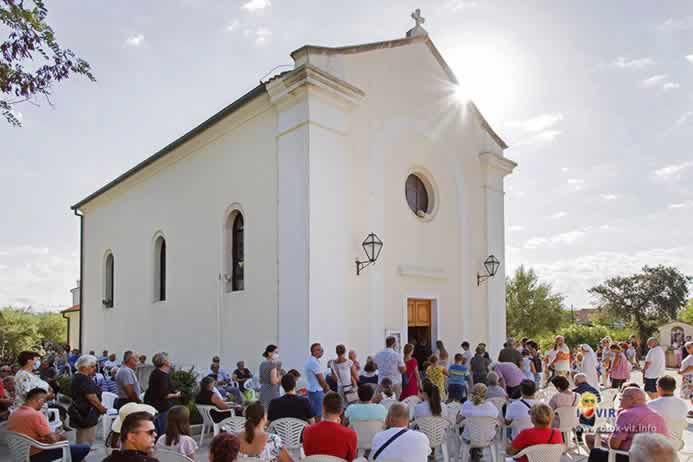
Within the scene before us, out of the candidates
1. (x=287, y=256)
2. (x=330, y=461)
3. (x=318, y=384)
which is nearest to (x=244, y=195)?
(x=287, y=256)

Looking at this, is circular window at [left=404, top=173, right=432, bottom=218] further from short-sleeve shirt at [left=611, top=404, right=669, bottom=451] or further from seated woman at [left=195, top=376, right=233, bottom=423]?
short-sleeve shirt at [left=611, top=404, right=669, bottom=451]

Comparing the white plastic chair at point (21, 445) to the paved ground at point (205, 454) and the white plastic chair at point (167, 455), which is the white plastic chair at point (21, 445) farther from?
the paved ground at point (205, 454)

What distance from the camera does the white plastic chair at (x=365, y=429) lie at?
6523 mm

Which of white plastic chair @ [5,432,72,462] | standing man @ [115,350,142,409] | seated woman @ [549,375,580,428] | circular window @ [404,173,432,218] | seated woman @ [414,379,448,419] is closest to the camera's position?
white plastic chair @ [5,432,72,462]

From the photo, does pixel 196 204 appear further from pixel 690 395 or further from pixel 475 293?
pixel 690 395

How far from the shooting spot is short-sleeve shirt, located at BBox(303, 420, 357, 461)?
511 centimetres

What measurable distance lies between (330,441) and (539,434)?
2006 millimetres

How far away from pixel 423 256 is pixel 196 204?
627 cm

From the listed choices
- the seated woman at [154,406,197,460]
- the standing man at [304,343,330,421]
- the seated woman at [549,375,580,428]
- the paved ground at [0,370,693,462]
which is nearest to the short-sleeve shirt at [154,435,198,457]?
the seated woman at [154,406,197,460]

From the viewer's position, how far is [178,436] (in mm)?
5145

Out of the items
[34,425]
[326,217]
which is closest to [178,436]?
[34,425]

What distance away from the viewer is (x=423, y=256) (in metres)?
14.1

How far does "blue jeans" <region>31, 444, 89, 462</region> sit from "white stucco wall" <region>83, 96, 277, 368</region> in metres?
5.69

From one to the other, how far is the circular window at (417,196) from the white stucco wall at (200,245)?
3813 mm
